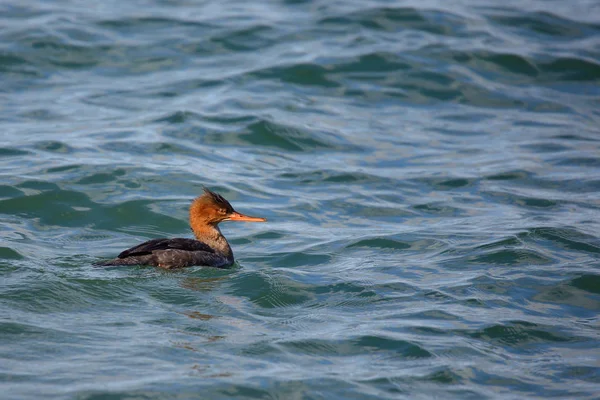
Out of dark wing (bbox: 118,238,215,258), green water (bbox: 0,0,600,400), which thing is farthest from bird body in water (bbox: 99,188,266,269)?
green water (bbox: 0,0,600,400)

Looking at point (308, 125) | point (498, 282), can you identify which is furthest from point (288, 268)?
point (308, 125)

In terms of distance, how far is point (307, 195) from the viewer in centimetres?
1262

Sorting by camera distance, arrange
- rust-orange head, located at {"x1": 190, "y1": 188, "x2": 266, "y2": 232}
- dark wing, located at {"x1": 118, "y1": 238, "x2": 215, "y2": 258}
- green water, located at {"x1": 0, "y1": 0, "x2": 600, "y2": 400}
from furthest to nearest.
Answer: rust-orange head, located at {"x1": 190, "y1": 188, "x2": 266, "y2": 232} → dark wing, located at {"x1": 118, "y1": 238, "x2": 215, "y2": 258} → green water, located at {"x1": 0, "y1": 0, "x2": 600, "y2": 400}

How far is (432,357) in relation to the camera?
7.86 meters

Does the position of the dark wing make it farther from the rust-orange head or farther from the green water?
the rust-orange head

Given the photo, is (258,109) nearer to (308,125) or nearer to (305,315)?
(308,125)

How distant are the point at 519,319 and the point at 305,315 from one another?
2010 millimetres

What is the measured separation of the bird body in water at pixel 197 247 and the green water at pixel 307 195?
15cm

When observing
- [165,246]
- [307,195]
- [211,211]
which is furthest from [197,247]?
[307,195]

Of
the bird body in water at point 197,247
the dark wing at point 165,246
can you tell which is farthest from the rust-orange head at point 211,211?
the dark wing at point 165,246

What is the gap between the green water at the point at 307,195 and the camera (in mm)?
7684

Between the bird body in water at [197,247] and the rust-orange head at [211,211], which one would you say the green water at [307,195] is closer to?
the bird body in water at [197,247]

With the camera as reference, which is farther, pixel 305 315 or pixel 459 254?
pixel 459 254

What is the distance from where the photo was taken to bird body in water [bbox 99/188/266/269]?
9533mm
